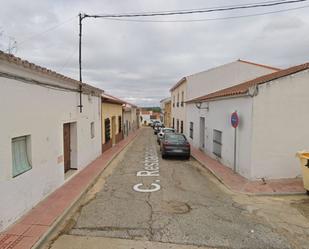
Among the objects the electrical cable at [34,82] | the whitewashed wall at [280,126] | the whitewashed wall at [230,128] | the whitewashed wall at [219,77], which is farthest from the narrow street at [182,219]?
the whitewashed wall at [219,77]

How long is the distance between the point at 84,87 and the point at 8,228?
674 cm

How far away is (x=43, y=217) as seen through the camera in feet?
18.6

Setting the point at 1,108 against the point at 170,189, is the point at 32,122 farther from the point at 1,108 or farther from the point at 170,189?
the point at 170,189

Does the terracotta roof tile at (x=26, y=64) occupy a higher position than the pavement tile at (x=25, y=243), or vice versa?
the terracotta roof tile at (x=26, y=64)

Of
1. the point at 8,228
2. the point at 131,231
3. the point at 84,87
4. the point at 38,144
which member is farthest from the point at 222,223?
the point at 84,87

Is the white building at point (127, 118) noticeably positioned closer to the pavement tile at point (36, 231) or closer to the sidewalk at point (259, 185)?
the sidewalk at point (259, 185)

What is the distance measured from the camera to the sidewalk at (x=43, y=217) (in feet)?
15.1

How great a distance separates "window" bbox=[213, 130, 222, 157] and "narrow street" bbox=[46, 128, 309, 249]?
150 inches

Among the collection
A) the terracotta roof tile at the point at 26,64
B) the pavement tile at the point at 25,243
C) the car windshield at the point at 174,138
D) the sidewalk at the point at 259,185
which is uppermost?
the terracotta roof tile at the point at 26,64

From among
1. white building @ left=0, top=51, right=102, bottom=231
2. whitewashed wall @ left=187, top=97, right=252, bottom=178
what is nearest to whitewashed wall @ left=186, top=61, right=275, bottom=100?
whitewashed wall @ left=187, top=97, right=252, bottom=178

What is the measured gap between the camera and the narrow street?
4.81 m

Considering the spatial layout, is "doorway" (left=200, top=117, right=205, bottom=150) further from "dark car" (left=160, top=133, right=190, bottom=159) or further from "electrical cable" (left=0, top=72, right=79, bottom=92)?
"electrical cable" (left=0, top=72, right=79, bottom=92)

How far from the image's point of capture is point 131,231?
5211mm

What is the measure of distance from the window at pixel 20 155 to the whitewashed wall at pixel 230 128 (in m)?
6.97
